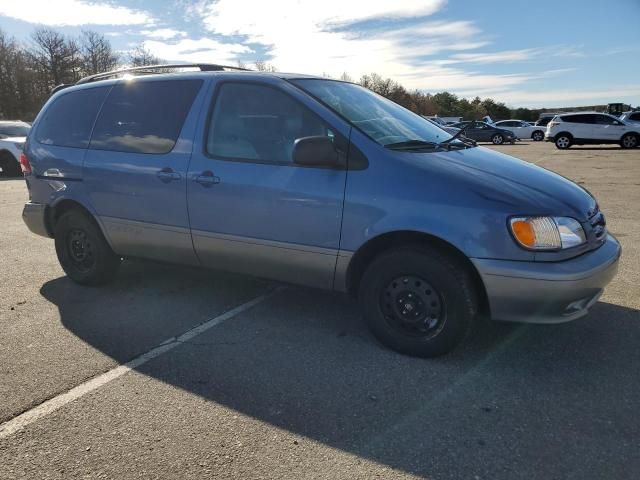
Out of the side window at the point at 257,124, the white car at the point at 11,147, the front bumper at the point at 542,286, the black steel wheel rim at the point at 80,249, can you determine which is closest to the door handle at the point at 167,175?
the side window at the point at 257,124

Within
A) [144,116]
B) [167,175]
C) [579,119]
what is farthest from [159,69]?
[579,119]

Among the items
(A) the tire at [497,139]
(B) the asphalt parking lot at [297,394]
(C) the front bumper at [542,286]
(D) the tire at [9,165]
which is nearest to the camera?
(B) the asphalt parking lot at [297,394]

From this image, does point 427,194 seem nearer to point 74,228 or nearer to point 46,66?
point 74,228

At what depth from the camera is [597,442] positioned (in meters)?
2.43

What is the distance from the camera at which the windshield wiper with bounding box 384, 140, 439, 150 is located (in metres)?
3.41

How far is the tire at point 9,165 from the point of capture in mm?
15406

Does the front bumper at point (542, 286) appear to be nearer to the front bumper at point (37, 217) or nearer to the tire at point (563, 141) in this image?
the front bumper at point (37, 217)

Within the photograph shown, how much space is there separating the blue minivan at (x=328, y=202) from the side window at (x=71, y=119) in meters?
0.02

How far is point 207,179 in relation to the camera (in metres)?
3.77

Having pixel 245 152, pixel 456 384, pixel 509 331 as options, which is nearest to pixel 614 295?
pixel 509 331

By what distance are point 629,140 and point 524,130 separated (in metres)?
16.4

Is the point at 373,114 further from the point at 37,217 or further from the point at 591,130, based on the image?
the point at 591,130

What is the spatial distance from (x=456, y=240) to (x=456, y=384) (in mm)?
830

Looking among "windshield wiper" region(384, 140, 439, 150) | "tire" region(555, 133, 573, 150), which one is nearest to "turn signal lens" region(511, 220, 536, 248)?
"windshield wiper" region(384, 140, 439, 150)
